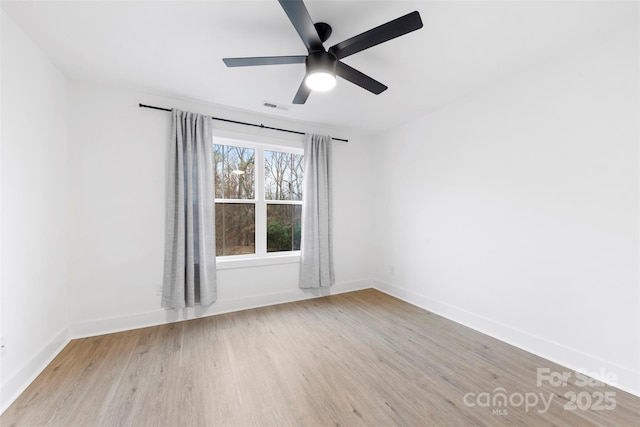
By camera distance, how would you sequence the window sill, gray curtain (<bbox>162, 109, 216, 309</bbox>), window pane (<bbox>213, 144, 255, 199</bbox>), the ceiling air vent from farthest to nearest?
window pane (<bbox>213, 144, 255, 199</bbox>), the window sill, the ceiling air vent, gray curtain (<bbox>162, 109, 216, 309</bbox>)

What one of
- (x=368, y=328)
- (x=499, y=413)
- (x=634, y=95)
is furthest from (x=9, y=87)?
(x=634, y=95)

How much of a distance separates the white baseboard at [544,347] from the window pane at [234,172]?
2801 mm

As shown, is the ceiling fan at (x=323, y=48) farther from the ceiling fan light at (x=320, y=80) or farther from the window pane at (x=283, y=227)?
the window pane at (x=283, y=227)

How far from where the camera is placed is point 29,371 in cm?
187

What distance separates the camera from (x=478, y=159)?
278 centimetres

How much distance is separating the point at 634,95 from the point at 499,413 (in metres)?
2.38

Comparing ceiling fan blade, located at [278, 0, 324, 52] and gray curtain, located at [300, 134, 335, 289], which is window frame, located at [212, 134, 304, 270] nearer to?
gray curtain, located at [300, 134, 335, 289]

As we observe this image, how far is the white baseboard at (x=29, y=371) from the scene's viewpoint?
5.41ft

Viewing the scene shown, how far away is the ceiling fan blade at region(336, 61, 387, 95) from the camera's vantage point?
1.83 meters

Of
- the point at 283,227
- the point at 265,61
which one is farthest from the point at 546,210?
the point at 283,227

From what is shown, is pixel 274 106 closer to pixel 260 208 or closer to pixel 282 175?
pixel 282 175

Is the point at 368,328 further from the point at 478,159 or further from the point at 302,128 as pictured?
the point at 302,128

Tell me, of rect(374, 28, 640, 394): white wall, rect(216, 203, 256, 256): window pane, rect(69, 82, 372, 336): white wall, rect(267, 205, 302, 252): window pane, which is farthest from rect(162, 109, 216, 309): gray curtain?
rect(374, 28, 640, 394): white wall

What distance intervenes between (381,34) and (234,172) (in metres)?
2.51
